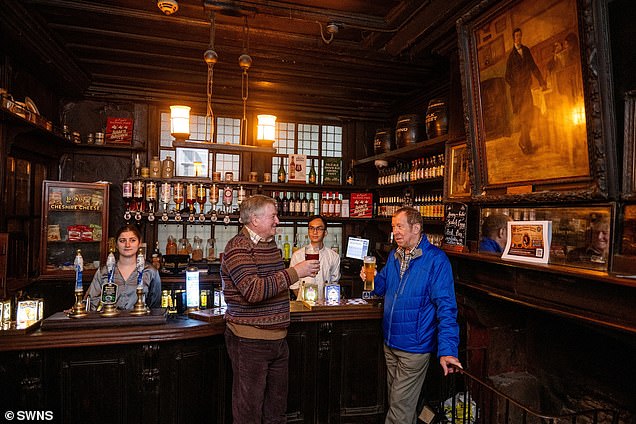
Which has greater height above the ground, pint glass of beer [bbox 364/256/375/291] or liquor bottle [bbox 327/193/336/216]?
liquor bottle [bbox 327/193/336/216]

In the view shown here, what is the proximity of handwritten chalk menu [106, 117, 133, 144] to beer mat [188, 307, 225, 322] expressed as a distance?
3495 mm

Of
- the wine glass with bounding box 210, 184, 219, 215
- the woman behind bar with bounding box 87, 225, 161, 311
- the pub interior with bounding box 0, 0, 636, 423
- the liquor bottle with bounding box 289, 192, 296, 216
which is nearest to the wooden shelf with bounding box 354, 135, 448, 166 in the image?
the pub interior with bounding box 0, 0, 636, 423

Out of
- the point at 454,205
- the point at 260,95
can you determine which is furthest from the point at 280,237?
the point at 454,205

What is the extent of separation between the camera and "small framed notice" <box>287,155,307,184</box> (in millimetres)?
6531

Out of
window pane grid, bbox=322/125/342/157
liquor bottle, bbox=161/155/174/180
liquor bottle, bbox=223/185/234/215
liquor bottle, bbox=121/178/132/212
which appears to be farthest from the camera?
window pane grid, bbox=322/125/342/157

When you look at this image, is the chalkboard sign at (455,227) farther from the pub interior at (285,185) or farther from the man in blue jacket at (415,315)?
the man in blue jacket at (415,315)

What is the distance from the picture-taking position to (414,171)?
528 cm

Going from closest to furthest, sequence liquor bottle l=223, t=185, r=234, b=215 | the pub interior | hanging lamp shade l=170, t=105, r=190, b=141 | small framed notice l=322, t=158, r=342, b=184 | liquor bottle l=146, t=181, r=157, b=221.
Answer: the pub interior, hanging lamp shade l=170, t=105, r=190, b=141, liquor bottle l=146, t=181, r=157, b=221, liquor bottle l=223, t=185, r=234, b=215, small framed notice l=322, t=158, r=342, b=184

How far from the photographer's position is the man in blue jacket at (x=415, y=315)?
2.86m

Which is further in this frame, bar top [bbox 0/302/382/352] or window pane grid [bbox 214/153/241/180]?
window pane grid [bbox 214/153/241/180]

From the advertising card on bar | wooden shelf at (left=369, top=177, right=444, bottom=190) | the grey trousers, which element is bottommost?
the grey trousers

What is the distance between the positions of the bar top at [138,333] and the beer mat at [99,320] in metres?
0.03

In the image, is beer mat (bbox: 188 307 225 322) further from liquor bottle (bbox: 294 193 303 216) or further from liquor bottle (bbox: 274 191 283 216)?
liquor bottle (bbox: 294 193 303 216)

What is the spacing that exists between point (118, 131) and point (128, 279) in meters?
3.14
